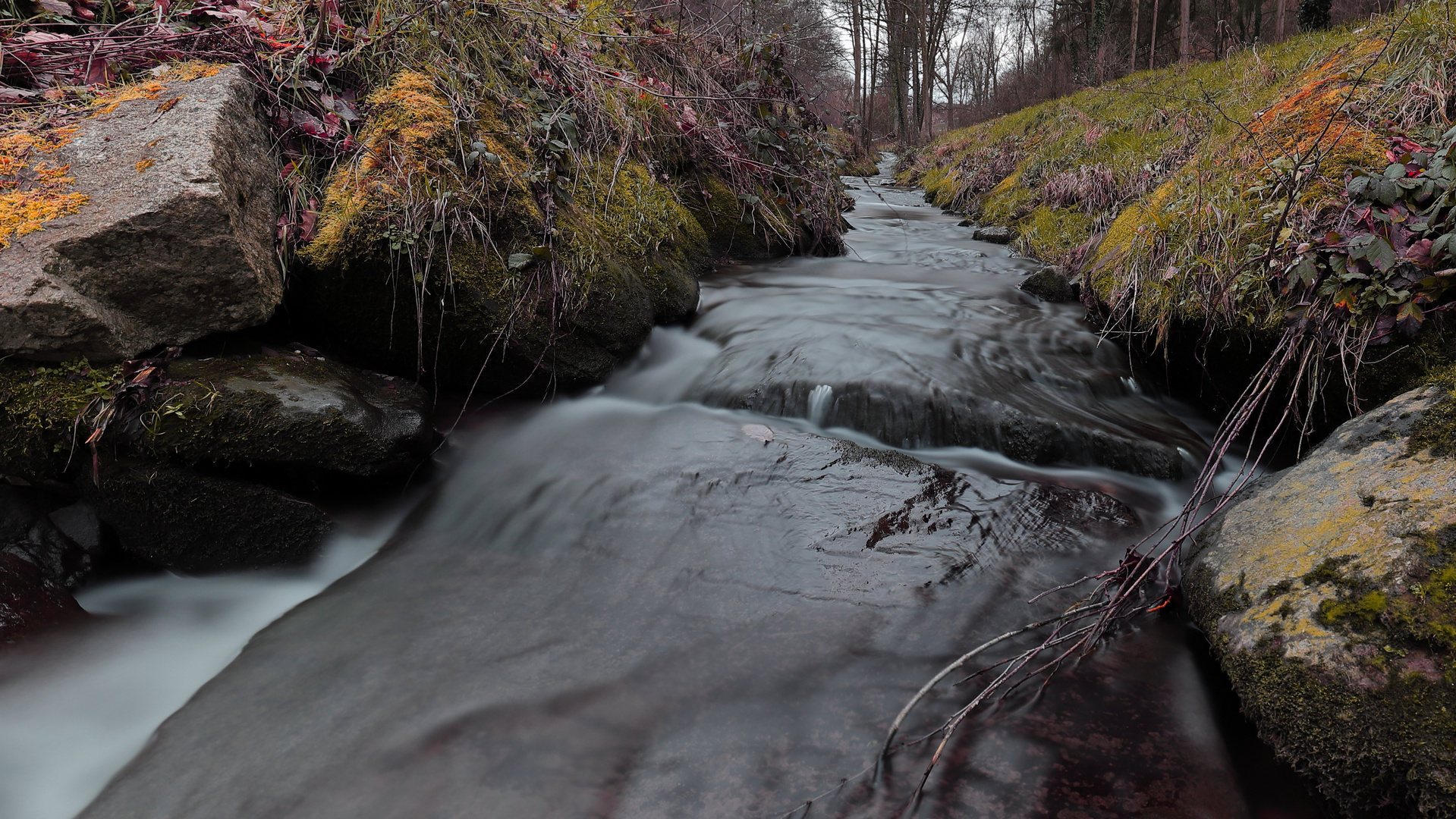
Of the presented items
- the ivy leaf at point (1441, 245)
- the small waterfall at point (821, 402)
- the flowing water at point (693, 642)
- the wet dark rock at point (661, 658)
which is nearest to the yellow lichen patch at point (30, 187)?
the flowing water at point (693, 642)

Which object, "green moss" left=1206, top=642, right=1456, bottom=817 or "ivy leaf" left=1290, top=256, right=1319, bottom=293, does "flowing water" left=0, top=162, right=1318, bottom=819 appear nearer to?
"green moss" left=1206, top=642, right=1456, bottom=817

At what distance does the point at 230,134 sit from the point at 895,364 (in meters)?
3.39

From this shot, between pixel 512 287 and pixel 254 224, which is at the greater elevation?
pixel 254 224

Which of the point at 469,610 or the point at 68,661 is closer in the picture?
the point at 68,661

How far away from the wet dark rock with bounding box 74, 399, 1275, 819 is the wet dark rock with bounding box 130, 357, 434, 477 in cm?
38

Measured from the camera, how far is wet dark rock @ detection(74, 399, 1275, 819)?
A: 5.85ft

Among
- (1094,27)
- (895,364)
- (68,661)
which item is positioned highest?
(1094,27)

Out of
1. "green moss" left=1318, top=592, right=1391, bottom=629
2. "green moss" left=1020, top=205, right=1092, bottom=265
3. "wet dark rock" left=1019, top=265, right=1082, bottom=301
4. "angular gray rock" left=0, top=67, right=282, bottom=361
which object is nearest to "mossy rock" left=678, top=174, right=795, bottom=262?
"wet dark rock" left=1019, top=265, right=1082, bottom=301

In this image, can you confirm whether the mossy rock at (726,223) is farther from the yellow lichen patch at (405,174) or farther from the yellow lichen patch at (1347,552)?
the yellow lichen patch at (1347,552)

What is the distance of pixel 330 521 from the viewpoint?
9.25 feet

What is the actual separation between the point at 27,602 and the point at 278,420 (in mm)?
953

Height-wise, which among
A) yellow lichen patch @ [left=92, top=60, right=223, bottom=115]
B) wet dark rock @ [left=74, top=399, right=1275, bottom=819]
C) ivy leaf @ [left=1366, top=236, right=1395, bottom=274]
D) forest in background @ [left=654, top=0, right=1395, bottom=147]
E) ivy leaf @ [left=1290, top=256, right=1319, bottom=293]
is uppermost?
forest in background @ [left=654, top=0, right=1395, bottom=147]

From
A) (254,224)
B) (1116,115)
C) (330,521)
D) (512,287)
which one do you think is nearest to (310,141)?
(254,224)

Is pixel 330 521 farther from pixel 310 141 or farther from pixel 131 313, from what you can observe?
pixel 310 141
